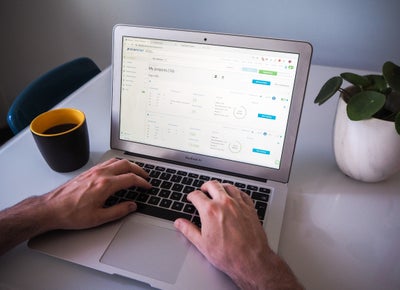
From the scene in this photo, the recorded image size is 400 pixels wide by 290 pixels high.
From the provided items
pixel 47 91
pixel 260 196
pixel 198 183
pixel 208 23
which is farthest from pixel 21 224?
pixel 208 23

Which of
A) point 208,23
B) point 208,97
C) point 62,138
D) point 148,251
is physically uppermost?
point 208,23

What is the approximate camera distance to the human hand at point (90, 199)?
527 mm

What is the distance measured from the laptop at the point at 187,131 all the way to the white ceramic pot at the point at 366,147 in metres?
0.11

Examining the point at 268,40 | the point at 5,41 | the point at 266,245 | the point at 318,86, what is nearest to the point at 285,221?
the point at 266,245

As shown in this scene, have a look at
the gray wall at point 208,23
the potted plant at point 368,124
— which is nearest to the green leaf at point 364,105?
the potted plant at point 368,124

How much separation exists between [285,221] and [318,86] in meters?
0.61

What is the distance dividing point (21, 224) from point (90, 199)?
0.11 m

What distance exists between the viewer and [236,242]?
47cm

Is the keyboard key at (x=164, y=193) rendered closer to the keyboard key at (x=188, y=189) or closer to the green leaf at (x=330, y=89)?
the keyboard key at (x=188, y=189)

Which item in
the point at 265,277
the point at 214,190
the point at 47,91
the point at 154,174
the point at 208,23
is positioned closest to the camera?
the point at 265,277

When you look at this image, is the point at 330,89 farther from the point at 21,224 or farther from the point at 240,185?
the point at 21,224

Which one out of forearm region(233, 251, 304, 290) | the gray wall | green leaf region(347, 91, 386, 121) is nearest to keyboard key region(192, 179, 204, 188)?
forearm region(233, 251, 304, 290)

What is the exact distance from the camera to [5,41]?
1853mm

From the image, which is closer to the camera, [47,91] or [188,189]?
[188,189]
